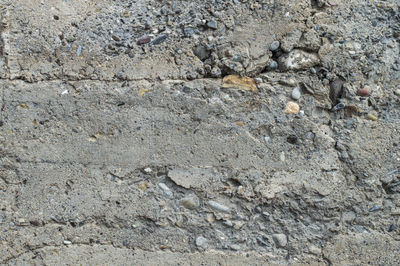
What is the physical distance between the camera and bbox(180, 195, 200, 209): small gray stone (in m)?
1.15

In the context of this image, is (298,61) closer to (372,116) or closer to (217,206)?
(372,116)

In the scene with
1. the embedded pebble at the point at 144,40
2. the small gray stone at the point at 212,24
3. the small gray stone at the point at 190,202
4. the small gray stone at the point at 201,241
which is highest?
the small gray stone at the point at 212,24

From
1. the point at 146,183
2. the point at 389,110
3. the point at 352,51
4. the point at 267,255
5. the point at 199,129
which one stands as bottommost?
the point at 267,255

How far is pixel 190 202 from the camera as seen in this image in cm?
115

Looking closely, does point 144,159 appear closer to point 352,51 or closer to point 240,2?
point 240,2

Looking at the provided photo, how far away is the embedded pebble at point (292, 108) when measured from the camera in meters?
1.14

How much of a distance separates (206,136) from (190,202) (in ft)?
0.61

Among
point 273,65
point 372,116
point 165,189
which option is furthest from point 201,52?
point 372,116

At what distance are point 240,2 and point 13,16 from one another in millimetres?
638

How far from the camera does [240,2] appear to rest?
1.16m

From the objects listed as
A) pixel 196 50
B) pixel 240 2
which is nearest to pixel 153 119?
pixel 196 50

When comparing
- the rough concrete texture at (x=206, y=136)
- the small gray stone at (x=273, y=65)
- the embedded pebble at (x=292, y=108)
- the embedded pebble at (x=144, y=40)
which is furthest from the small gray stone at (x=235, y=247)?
the embedded pebble at (x=144, y=40)

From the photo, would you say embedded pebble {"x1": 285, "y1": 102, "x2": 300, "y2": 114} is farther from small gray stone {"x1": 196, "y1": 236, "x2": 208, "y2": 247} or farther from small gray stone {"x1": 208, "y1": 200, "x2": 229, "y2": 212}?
small gray stone {"x1": 196, "y1": 236, "x2": 208, "y2": 247}

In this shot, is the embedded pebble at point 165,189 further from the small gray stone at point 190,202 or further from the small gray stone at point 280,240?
the small gray stone at point 280,240
